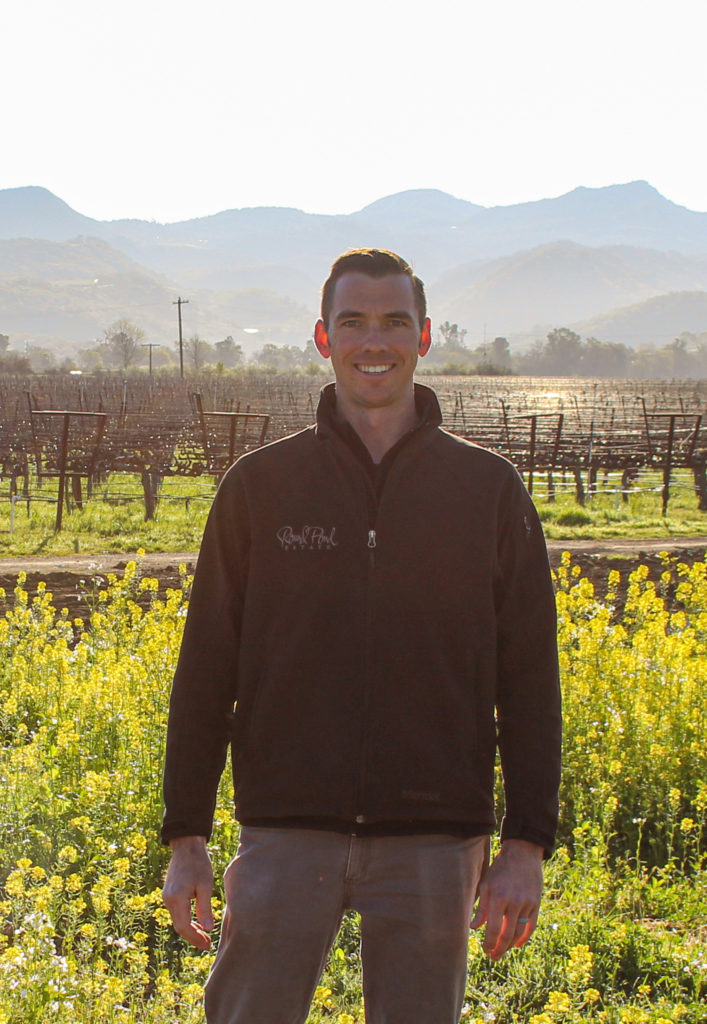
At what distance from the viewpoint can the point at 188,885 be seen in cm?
237

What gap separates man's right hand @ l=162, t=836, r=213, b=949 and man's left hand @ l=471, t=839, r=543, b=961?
1.97ft

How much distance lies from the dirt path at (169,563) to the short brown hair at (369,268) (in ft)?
24.4

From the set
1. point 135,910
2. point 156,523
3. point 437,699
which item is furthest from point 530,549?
point 156,523

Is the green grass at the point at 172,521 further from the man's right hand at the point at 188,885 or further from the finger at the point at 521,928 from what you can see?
the finger at the point at 521,928

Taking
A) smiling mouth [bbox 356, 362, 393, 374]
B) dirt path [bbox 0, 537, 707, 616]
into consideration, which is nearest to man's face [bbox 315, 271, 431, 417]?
smiling mouth [bbox 356, 362, 393, 374]

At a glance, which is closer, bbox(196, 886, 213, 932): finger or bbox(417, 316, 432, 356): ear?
bbox(196, 886, 213, 932): finger

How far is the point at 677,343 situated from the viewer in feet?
627

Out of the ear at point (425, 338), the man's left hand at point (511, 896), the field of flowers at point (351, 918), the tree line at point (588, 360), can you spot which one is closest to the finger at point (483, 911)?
the man's left hand at point (511, 896)

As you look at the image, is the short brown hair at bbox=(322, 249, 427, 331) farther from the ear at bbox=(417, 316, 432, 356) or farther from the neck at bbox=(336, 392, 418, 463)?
the neck at bbox=(336, 392, 418, 463)

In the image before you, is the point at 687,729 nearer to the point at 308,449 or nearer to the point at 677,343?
the point at 308,449

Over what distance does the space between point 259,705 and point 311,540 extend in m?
0.38

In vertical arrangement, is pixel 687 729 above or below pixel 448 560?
below

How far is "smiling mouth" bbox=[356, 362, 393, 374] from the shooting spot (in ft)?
8.23

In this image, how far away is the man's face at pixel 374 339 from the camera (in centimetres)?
250
